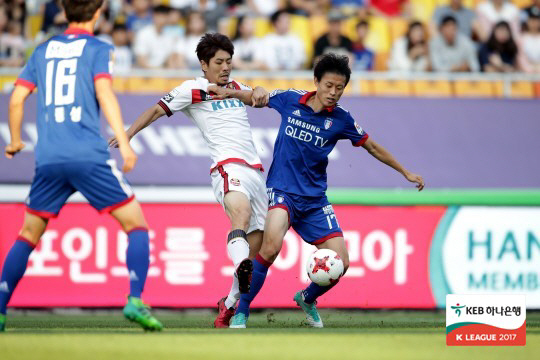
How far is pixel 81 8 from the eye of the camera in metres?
6.89

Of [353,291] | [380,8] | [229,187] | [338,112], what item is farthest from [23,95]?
[380,8]

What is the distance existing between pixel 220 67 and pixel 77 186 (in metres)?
2.11

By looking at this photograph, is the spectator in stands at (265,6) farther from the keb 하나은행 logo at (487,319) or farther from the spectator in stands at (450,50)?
the keb 하나은행 logo at (487,319)

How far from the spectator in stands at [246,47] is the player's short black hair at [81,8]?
6.69 metres

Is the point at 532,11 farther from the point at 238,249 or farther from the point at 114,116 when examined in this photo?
the point at 114,116

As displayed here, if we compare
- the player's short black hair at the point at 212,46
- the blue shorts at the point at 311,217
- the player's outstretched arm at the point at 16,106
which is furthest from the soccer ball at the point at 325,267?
the player's outstretched arm at the point at 16,106

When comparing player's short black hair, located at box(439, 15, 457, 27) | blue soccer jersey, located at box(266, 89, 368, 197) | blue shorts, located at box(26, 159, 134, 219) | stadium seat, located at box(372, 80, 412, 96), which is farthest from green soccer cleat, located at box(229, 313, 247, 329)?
player's short black hair, located at box(439, 15, 457, 27)

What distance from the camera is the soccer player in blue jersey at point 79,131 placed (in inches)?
265

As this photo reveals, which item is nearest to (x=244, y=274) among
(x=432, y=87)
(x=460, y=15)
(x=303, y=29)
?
(x=432, y=87)

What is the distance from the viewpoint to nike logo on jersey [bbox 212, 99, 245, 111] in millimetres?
8578

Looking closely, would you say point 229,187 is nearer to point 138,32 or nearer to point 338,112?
point 338,112

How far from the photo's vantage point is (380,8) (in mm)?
15664

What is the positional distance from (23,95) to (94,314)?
15.1 feet

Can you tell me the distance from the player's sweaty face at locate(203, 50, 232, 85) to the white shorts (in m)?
0.69
